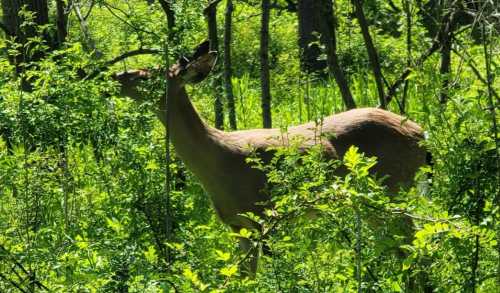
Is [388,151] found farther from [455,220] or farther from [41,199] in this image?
[455,220]

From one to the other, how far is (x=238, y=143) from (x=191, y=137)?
334mm

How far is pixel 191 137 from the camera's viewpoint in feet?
23.5

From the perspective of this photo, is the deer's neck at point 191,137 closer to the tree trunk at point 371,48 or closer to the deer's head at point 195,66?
the deer's head at point 195,66

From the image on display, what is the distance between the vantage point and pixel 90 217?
21.6ft

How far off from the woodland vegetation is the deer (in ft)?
0.42

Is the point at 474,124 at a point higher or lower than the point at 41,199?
higher

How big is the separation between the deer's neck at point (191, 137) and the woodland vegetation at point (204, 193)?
14 centimetres

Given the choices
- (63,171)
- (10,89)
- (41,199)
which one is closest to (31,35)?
(10,89)

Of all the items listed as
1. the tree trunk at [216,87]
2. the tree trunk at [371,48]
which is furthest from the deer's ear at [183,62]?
the tree trunk at [371,48]

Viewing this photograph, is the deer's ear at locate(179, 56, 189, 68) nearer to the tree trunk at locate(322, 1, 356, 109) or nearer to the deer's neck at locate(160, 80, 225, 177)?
the deer's neck at locate(160, 80, 225, 177)

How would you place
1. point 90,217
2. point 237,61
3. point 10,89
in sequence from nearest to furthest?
point 90,217
point 10,89
point 237,61

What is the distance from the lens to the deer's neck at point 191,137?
7.10 m

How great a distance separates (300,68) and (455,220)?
25.9 feet

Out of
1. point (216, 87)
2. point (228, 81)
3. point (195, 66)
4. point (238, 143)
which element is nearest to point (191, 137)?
point (238, 143)
